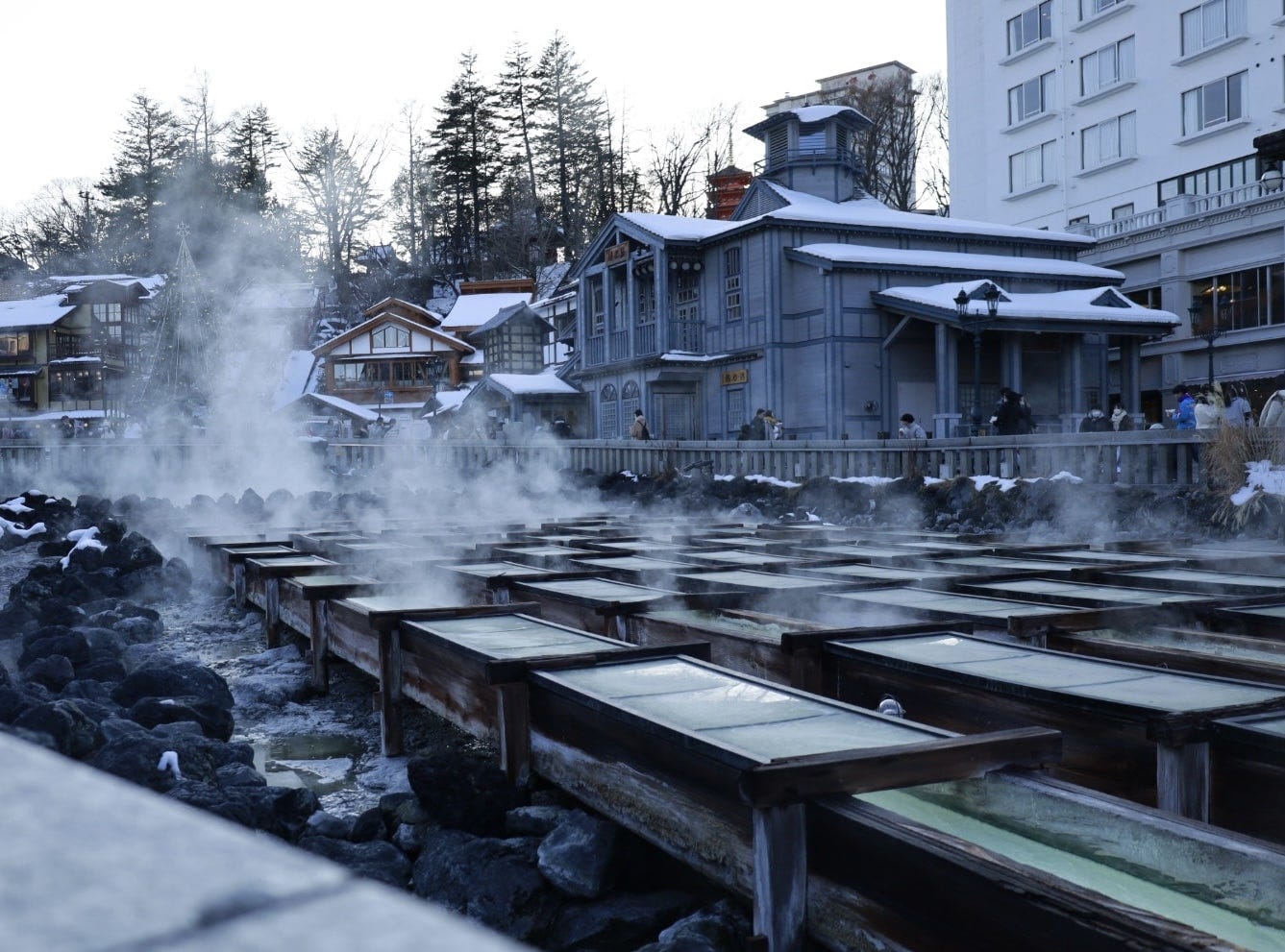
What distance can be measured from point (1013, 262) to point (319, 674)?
77.6 feet

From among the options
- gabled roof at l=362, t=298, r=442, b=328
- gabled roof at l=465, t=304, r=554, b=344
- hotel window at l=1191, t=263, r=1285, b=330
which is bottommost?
hotel window at l=1191, t=263, r=1285, b=330

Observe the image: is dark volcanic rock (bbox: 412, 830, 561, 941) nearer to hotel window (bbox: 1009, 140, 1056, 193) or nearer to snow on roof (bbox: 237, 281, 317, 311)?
hotel window (bbox: 1009, 140, 1056, 193)

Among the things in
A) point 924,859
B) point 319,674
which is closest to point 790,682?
point 924,859

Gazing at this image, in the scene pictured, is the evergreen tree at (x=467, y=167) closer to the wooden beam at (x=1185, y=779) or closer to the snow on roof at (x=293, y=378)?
the snow on roof at (x=293, y=378)

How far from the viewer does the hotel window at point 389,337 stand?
49.5 metres

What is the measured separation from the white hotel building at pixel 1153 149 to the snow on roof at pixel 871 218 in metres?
3.52

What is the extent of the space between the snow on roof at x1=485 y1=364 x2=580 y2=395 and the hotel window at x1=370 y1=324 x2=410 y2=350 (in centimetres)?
1490

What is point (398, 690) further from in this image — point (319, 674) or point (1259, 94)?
point (1259, 94)

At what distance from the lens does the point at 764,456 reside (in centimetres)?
1877

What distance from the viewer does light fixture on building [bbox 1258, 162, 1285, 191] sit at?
89.6 feet

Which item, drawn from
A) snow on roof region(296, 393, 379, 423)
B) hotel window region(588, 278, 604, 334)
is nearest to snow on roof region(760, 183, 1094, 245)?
hotel window region(588, 278, 604, 334)

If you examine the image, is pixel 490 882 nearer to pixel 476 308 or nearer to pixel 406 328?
pixel 406 328

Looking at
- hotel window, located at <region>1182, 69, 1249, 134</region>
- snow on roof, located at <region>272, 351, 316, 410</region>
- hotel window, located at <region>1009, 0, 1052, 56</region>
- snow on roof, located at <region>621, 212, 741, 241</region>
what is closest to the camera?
snow on roof, located at <region>621, 212, 741, 241</region>

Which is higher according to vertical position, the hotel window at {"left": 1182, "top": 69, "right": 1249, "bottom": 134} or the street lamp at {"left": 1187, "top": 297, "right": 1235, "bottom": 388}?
the hotel window at {"left": 1182, "top": 69, "right": 1249, "bottom": 134}
